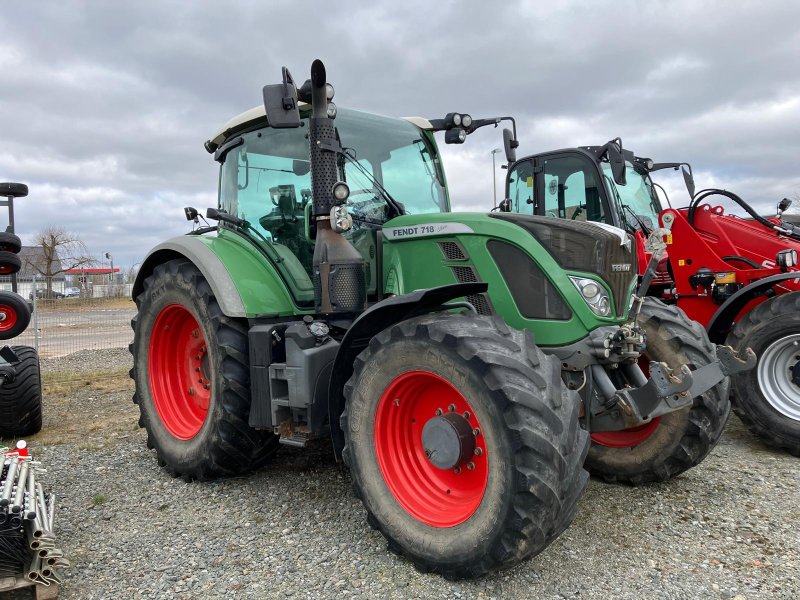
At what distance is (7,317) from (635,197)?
6488 millimetres

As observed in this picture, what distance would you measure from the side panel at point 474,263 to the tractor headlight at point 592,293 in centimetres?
3

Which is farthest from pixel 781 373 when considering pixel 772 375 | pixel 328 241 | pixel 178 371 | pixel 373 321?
pixel 178 371

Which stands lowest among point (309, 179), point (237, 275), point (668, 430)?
point (668, 430)

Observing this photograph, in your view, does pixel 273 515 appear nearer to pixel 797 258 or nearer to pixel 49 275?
pixel 797 258

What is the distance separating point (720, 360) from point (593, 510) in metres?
1.11

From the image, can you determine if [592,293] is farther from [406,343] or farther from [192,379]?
[192,379]

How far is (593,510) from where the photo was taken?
12.1 feet

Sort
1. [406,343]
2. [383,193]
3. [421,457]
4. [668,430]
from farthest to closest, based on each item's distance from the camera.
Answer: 1. [383,193]
2. [668,430]
3. [421,457]
4. [406,343]

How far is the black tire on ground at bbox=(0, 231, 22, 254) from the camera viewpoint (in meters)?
5.25

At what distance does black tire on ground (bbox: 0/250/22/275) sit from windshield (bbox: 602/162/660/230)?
5.77 metres

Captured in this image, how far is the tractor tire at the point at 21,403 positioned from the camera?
17.8ft

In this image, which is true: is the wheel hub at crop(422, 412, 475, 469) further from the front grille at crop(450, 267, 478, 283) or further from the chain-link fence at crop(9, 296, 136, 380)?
the chain-link fence at crop(9, 296, 136, 380)

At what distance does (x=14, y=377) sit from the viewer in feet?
17.6

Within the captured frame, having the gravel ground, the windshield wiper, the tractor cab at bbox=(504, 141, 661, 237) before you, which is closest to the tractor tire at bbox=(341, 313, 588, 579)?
the gravel ground
